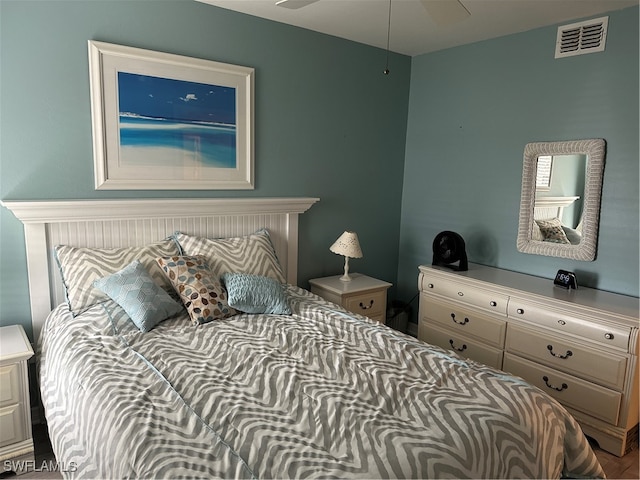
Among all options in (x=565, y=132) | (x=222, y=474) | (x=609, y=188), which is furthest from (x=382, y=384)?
(x=565, y=132)

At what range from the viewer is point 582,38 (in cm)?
287

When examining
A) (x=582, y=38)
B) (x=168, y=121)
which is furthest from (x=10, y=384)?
(x=582, y=38)

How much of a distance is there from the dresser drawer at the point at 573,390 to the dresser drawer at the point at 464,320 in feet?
0.54

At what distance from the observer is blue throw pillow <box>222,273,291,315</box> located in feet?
7.97

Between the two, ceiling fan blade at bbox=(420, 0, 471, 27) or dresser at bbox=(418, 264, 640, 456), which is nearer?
ceiling fan blade at bbox=(420, 0, 471, 27)

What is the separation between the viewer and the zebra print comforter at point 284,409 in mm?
1305

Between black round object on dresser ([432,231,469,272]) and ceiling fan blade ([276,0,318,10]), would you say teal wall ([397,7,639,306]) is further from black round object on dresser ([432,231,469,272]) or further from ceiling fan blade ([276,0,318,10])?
ceiling fan blade ([276,0,318,10])

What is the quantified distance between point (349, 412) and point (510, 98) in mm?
2720

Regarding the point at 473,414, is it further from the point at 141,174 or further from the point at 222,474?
the point at 141,174

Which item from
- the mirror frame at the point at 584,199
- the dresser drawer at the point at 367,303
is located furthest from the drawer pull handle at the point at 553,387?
the dresser drawer at the point at 367,303

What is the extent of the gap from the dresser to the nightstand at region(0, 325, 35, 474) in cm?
257

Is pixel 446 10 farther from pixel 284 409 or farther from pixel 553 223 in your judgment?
pixel 553 223

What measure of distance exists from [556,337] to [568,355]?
0.12m

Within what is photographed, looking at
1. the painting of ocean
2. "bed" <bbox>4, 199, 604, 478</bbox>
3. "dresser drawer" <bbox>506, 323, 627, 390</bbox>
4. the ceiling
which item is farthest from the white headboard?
"dresser drawer" <bbox>506, 323, 627, 390</bbox>
